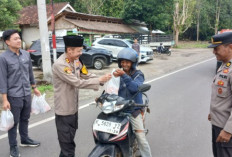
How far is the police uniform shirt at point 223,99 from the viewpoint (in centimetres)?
217

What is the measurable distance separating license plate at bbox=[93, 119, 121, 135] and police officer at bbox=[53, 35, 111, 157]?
0.44 meters

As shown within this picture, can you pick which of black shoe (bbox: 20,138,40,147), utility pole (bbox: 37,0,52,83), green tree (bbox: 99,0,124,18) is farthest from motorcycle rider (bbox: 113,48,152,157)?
green tree (bbox: 99,0,124,18)

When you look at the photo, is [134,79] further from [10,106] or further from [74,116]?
[10,106]

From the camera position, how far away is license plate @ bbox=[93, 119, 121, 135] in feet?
8.16

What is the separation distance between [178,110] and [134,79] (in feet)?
10.2

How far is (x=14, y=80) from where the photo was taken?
3.35 m

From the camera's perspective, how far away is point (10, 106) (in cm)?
338

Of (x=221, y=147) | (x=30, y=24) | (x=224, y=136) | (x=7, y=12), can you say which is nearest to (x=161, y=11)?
(x=30, y=24)

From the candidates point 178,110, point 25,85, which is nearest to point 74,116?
point 25,85

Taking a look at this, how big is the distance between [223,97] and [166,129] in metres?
2.43

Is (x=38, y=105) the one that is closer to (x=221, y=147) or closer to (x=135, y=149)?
(x=135, y=149)

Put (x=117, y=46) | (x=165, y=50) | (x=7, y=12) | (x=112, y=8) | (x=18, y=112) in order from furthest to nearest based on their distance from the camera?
(x=112, y=8) < (x=165, y=50) < (x=117, y=46) < (x=7, y=12) < (x=18, y=112)

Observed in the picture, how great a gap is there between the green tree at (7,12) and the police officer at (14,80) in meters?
4.22

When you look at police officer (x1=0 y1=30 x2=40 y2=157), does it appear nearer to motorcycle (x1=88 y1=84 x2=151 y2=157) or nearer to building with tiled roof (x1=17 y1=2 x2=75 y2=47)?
motorcycle (x1=88 y1=84 x2=151 y2=157)
